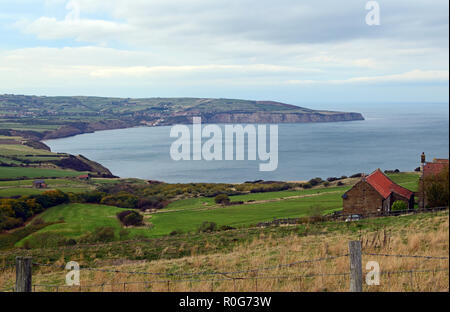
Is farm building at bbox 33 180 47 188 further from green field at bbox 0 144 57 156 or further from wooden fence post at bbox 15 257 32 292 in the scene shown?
wooden fence post at bbox 15 257 32 292

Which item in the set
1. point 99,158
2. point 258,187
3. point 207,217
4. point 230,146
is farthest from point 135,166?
point 207,217

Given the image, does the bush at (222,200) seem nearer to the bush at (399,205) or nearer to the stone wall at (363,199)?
the stone wall at (363,199)

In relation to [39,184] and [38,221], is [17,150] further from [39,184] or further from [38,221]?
[38,221]

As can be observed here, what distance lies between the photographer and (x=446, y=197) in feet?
59.8

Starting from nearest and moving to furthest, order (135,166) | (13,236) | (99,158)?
(13,236)
(135,166)
(99,158)

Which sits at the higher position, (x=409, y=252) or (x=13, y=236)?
(x=409, y=252)

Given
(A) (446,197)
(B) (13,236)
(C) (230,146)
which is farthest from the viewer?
(C) (230,146)

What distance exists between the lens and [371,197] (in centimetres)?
3300

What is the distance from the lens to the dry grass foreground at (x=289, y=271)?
819 cm

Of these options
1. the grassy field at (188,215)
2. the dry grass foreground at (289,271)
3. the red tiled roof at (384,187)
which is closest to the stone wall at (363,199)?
the red tiled roof at (384,187)

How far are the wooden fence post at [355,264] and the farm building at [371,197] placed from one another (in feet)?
90.8

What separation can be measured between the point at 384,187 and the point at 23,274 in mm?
31871
